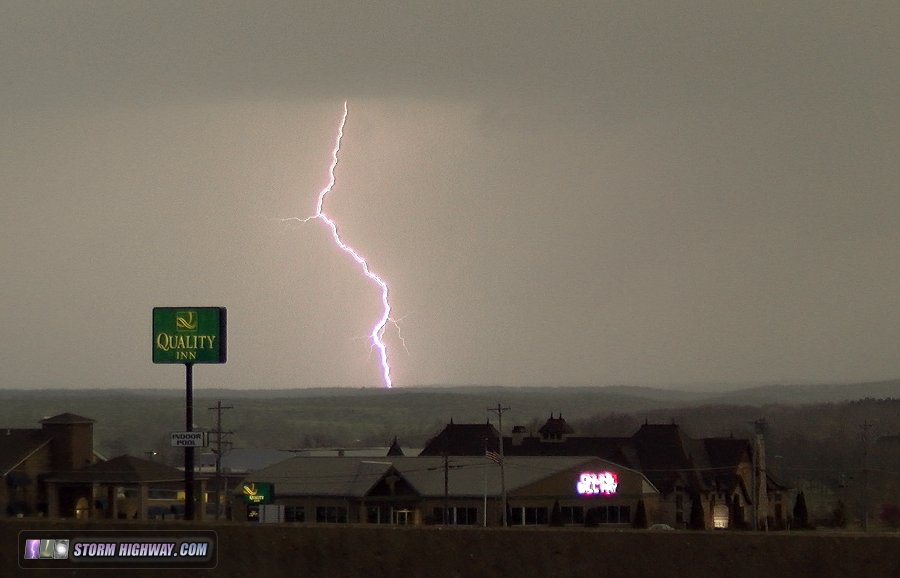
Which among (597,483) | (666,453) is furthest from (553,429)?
(597,483)

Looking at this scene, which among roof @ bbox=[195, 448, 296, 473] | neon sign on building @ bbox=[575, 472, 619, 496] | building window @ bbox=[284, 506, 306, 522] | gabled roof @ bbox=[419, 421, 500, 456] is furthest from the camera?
roof @ bbox=[195, 448, 296, 473]

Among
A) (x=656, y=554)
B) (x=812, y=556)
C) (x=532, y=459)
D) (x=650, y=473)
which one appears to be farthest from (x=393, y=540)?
(x=650, y=473)

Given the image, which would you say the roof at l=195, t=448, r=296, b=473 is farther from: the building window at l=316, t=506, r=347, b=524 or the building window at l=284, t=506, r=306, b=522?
the building window at l=316, t=506, r=347, b=524

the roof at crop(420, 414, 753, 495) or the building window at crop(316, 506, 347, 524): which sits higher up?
the roof at crop(420, 414, 753, 495)

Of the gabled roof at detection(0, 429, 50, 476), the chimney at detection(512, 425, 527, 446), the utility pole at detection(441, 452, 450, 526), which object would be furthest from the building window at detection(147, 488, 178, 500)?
the chimney at detection(512, 425, 527, 446)

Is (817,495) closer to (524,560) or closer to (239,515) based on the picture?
(239,515)

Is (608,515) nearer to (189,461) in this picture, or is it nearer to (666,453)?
(666,453)

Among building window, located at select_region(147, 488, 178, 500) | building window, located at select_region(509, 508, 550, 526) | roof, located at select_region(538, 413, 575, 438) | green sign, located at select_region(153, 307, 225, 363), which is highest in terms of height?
roof, located at select_region(538, 413, 575, 438)
